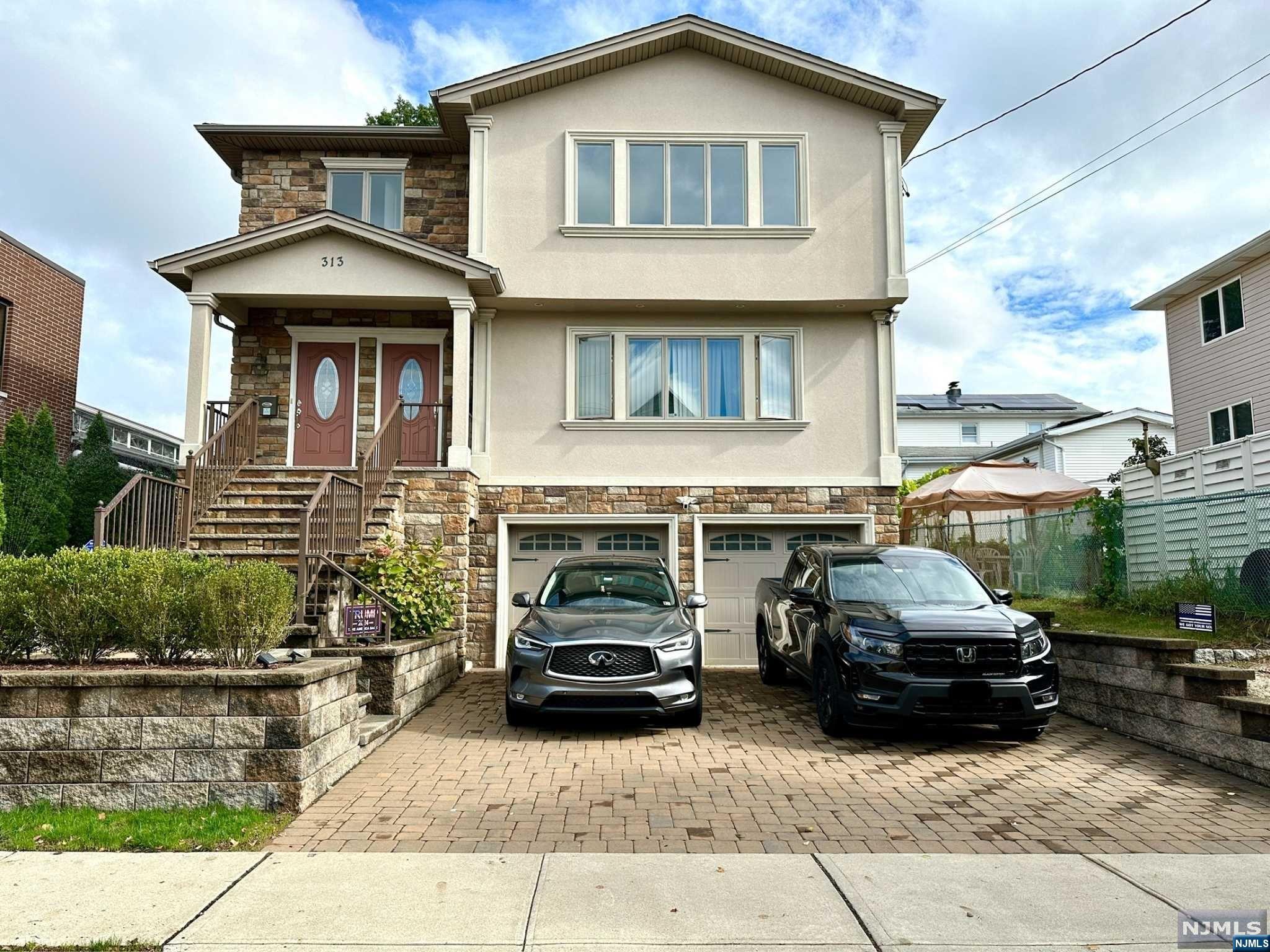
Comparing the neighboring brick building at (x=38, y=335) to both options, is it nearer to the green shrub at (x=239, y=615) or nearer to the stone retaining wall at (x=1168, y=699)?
the green shrub at (x=239, y=615)

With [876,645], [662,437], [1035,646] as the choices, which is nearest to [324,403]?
[662,437]

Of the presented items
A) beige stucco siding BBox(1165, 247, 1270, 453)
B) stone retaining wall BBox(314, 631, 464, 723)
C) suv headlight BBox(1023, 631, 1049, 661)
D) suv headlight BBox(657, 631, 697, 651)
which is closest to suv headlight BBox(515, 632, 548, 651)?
suv headlight BBox(657, 631, 697, 651)

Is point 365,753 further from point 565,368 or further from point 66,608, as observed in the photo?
point 565,368

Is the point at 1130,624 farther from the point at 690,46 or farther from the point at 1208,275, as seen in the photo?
the point at 1208,275

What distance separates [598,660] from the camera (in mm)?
8039

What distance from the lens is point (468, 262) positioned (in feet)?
41.1

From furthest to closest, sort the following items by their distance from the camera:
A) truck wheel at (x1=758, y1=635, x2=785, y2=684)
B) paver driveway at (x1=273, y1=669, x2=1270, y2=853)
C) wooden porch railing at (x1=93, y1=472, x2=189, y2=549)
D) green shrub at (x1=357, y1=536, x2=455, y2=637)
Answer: truck wheel at (x1=758, y1=635, x2=785, y2=684)
green shrub at (x1=357, y1=536, x2=455, y2=637)
wooden porch railing at (x1=93, y1=472, x2=189, y2=549)
paver driveway at (x1=273, y1=669, x2=1270, y2=853)

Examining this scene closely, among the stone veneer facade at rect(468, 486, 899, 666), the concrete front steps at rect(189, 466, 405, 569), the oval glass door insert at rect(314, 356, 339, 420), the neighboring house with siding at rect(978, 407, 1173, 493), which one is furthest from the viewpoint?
the neighboring house with siding at rect(978, 407, 1173, 493)

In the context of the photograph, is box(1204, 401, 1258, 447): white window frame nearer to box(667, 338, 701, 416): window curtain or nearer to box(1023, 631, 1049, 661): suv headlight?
box(667, 338, 701, 416): window curtain

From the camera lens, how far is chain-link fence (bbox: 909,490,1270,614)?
27.6 ft

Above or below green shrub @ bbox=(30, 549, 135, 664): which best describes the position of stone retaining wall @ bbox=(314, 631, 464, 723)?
below

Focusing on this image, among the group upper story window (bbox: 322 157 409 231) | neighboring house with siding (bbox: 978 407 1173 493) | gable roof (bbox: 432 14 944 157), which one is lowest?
neighboring house with siding (bbox: 978 407 1173 493)

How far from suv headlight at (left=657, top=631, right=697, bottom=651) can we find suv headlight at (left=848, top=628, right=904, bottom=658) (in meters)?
1.50

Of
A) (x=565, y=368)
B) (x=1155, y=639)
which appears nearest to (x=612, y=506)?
(x=565, y=368)
